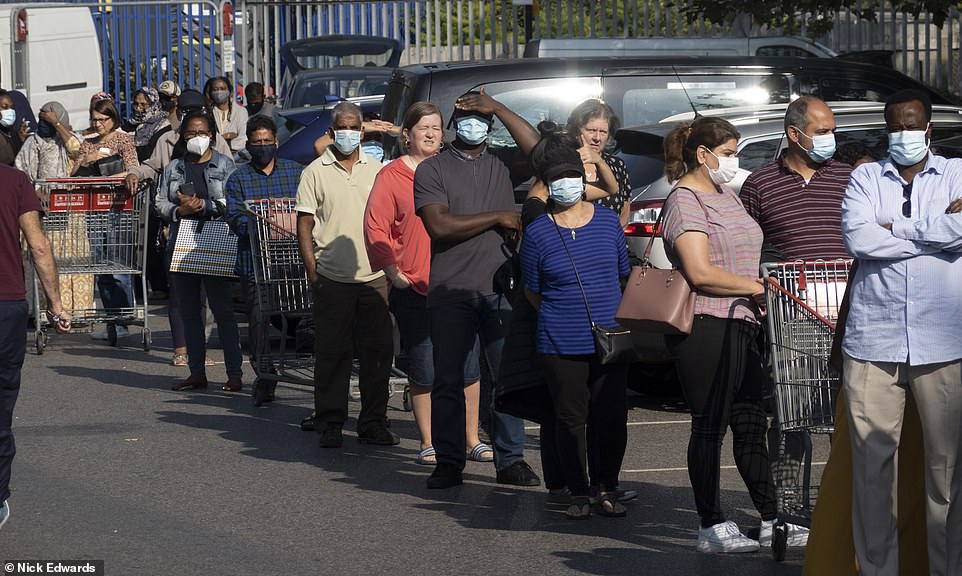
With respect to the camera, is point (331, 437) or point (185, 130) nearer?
point (331, 437)

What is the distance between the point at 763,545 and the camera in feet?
22.2

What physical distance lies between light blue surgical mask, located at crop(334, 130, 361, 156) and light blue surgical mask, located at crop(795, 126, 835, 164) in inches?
119

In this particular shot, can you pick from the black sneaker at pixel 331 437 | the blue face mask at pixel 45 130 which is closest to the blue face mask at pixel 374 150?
the black sneaker at pixel 331 437

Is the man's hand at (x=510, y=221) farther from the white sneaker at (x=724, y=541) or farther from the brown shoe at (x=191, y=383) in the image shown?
the brown shoe at (x=191, y=383)

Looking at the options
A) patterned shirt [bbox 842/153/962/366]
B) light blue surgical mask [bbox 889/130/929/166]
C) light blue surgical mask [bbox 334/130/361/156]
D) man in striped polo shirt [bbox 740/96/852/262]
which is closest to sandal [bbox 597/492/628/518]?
man in striped polo shirt [bbox 740/96/852/262]

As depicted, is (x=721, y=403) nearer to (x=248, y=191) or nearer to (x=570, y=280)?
(x=570, y=280)

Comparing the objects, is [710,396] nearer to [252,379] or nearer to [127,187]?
[252,379]

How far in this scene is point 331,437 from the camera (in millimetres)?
9367

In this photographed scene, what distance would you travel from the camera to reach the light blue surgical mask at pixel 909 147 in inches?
217

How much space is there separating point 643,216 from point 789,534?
3.46 meters

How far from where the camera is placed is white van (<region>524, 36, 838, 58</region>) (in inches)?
616

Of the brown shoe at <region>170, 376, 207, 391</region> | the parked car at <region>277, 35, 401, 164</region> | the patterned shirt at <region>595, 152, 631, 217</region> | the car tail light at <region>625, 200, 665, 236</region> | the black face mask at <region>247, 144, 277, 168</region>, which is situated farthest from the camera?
the parked car at <region>277, 35, 401, 164</region>

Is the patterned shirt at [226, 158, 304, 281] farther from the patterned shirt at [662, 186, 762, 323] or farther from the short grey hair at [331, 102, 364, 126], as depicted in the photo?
the patterned shirt at [662, 186, 762, 323]

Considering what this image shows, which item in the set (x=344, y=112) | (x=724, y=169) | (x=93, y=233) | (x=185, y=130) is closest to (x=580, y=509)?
(x=724, y=169)
